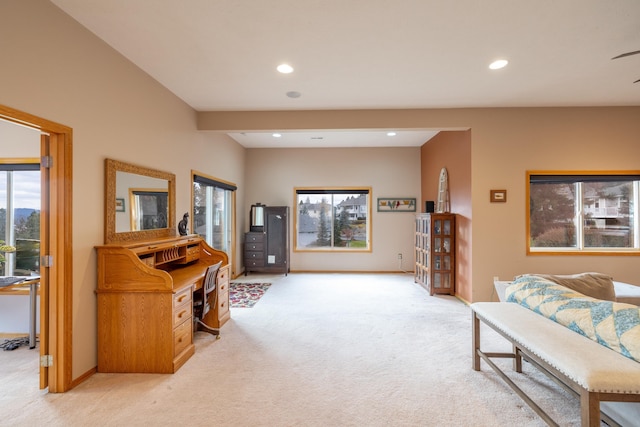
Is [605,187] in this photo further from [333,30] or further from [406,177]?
[333,30]

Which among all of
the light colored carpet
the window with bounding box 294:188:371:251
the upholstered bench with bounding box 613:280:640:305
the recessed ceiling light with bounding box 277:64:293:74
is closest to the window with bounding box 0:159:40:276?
the light colored carpet

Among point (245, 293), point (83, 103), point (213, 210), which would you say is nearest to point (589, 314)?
point (83, 103)

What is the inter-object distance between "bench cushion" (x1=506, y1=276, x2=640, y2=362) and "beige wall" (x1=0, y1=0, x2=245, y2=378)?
3.63m

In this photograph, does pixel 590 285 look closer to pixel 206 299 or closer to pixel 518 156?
pixel 518 156

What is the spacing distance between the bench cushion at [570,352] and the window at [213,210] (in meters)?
3.99

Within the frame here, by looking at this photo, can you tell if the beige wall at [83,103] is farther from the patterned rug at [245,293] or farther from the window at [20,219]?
the patterned rug at [245,293]

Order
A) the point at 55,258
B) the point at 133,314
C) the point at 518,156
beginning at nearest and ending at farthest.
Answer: the point at 55,258
the point at 133,314
the point at 518,156

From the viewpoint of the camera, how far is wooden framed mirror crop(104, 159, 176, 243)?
2658 mm

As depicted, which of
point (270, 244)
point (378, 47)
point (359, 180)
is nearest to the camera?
point (378, 47)

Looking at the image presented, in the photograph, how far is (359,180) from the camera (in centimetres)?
670

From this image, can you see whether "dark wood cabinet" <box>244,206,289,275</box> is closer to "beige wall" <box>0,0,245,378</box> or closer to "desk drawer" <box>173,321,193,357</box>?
"beige wall" <box>0,0,245,378</box>

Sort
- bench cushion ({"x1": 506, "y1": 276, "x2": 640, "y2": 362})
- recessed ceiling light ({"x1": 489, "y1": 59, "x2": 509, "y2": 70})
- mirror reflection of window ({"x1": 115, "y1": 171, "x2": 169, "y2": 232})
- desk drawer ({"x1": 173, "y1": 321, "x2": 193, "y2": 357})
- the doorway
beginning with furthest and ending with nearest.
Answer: recessed ceiling light ({"x1": 489, "y1": 59, "x2": 509, "y2": 70}) → mirror reflection of window ({"x1": 115, "y1": 171, "x2": 169, "y2": 232}) → desk drawer ({"x1": 173, "y1": 321, "x2": 193, "y2": 357}) → the doorway → bench cushion ({"x1": 506, "y1": 276, "x2": 640, "y2": 362})

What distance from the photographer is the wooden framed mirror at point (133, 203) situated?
8.72 feet

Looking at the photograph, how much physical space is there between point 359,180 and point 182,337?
494cm
